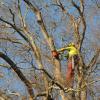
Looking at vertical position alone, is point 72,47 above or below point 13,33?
below

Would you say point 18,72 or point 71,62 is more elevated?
point 71,62

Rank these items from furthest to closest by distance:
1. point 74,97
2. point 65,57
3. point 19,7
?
point 19,7, point 74,97, point 65,57

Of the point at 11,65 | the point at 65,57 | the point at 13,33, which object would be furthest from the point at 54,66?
the point at 11,65

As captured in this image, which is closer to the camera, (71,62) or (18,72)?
(18,72)

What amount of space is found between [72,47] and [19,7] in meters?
3.00

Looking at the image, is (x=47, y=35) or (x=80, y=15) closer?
(x=47, y=35)

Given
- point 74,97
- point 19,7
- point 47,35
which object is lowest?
point 74,97

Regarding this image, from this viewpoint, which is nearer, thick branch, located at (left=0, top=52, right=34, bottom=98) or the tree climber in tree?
thick branch, located at (left=0, top=52, right=34, bottom=98)

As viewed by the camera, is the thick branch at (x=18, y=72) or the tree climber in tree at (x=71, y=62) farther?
the tree climber in tree at (x=71, y=62)

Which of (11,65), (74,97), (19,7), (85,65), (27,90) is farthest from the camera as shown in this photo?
(85,65)

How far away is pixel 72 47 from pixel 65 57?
1.27ft

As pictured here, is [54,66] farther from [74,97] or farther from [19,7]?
[19,7]

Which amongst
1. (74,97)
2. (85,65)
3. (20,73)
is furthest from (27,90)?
(85,65)

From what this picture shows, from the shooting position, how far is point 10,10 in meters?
12.9
